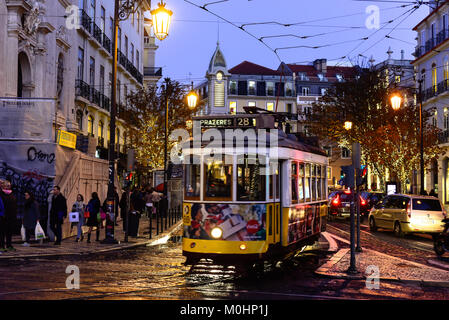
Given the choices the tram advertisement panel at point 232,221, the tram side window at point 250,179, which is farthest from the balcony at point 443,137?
the tram advertisement panel at point 232,221

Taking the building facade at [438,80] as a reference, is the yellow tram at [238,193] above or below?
below

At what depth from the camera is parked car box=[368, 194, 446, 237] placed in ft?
65.2

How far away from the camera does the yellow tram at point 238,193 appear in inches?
430

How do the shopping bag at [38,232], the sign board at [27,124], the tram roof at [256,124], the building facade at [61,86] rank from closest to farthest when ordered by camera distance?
the tram roof at [256,124] → the shopping bag at [38,232] → the building facade at [61,86] → the sign board at [27,124]

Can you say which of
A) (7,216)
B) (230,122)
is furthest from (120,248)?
(230,122)

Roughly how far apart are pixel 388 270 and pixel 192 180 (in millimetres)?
4577

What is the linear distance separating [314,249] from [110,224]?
6284 millimetres

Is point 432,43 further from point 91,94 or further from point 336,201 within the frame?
point 91,94

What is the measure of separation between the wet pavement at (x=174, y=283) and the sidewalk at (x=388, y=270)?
11.6 inches

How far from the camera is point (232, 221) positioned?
11.0m

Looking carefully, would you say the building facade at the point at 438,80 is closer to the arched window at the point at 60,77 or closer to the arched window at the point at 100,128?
the arched window at the point at 100,128
